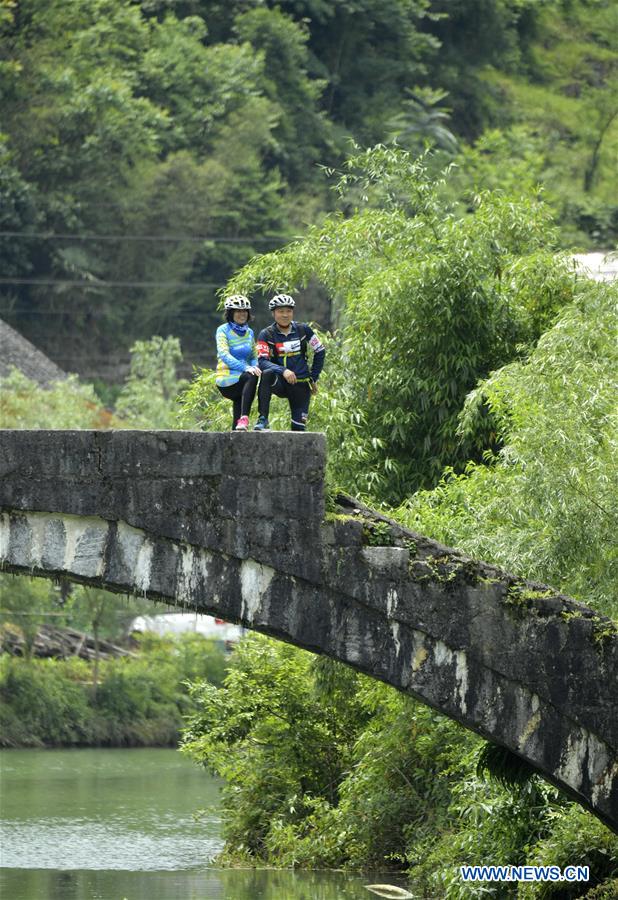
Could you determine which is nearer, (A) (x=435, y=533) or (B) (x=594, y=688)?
(B) (x=594, y=688)

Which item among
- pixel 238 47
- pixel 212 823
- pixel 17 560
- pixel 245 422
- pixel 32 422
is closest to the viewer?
pixel 17 560

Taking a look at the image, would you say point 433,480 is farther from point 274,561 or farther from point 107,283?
point 107,283

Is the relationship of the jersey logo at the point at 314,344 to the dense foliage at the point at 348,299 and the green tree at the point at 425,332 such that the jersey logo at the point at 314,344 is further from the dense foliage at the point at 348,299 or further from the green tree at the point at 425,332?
the green tree at the point at 425,332

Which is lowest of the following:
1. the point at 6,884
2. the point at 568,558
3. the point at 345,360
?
the point at 6,884

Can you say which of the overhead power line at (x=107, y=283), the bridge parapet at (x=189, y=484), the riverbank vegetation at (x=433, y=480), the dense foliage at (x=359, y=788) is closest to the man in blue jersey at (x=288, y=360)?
the bridge parapet at (x=189, y=484)

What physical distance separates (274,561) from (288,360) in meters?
1.67

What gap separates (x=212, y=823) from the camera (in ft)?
67.0

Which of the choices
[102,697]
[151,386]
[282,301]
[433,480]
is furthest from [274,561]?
[151,386]

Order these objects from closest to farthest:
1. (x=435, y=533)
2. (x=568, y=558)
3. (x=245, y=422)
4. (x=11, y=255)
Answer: (x=245, y=422), (x=568, y=558), (x=435, y=533), (x=11, y=255)

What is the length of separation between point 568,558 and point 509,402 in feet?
6.49

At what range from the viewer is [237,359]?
10.6 metres

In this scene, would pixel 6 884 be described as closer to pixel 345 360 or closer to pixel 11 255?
pixel 345 360

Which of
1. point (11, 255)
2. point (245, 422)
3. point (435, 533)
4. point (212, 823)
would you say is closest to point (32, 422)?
point (11, 255)

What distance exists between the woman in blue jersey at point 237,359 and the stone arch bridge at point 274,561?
911 millimetres
